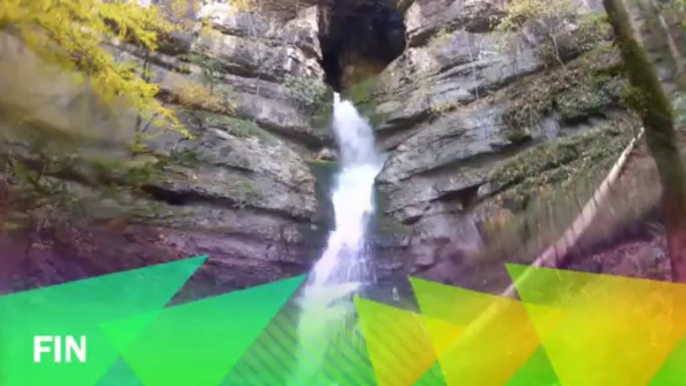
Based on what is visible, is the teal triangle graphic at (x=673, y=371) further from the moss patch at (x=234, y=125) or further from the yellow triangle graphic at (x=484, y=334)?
the moss patch at (x=234, y=125)

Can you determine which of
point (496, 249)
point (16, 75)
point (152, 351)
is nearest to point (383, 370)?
point (496, 249)

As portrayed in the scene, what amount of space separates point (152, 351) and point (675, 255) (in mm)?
2262

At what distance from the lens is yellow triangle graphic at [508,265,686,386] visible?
9.02 feet

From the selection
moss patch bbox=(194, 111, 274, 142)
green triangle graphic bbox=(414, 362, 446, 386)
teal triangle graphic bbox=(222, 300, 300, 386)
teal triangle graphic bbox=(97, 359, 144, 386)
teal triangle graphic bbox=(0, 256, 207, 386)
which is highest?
moss patch bbox=(194, 111, 274, 142)

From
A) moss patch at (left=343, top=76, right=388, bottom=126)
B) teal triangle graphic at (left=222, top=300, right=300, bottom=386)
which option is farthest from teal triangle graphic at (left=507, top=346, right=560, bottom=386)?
moss patch at (left=343, top=76, right=388, bottom=126)

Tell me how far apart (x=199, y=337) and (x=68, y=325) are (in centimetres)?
51

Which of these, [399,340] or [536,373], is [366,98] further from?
[536,373]

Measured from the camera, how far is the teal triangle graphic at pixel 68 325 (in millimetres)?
2475

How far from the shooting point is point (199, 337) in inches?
104

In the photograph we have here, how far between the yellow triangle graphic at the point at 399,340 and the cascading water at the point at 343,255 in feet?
0.33

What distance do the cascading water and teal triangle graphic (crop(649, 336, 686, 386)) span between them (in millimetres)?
1302
